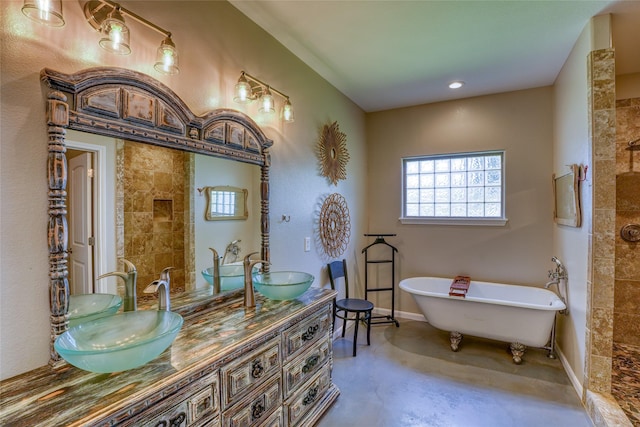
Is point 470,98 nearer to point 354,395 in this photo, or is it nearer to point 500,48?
point 500,48

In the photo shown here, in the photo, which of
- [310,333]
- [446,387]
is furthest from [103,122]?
[446,387]

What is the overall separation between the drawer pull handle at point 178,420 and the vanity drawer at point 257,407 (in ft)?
0.71

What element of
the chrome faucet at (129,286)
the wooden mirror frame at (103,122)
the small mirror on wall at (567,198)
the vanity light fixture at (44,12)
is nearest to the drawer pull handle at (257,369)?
the chrome faucet at (129,286)

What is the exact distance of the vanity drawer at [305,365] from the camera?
171 cm

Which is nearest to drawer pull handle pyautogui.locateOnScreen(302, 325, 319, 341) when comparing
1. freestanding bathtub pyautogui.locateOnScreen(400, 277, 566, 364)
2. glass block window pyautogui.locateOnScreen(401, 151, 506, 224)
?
freestanding bathtub pyautogui.locateOnScreen(400, 277, 566, 364)

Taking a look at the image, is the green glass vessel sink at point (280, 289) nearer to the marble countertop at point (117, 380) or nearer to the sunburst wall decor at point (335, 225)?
the marble countertop at point (117, 380)

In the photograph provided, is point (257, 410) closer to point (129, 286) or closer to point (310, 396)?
point (310, 396)

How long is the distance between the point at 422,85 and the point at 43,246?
11.0ft

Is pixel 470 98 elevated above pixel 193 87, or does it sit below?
above

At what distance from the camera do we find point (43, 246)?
1.12 metres

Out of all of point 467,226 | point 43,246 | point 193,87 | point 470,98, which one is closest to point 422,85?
point 470,98

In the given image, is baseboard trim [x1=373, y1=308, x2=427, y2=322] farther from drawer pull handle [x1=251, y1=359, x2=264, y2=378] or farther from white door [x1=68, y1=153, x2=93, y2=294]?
white door [x1=68, y1=153, x2=93, y2=294]

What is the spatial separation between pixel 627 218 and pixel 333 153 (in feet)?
9.28

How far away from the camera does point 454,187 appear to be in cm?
382
